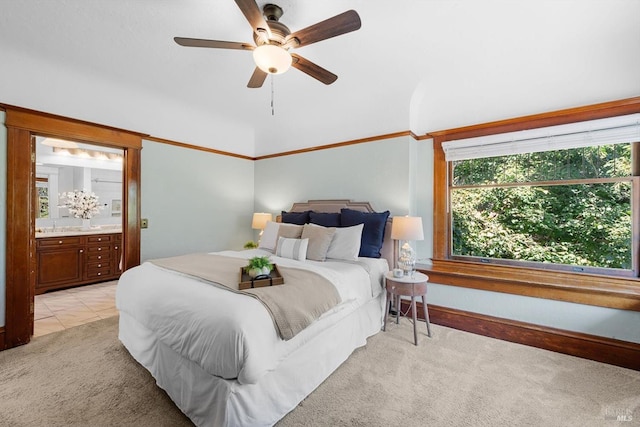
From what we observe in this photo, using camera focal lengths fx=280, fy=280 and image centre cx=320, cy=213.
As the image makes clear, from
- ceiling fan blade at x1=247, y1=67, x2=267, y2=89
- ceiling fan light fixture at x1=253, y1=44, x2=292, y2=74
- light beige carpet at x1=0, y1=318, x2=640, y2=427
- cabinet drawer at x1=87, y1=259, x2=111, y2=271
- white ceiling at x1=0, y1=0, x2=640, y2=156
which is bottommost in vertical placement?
light beige carpet at x1=0, y1=318, x2=640, y2=427

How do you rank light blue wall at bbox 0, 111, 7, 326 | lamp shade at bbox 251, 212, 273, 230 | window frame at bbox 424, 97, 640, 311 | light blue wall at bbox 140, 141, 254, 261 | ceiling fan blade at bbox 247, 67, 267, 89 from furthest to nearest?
lamp shade at bbox 251, 212, 273, 230 → light blue wall at bbox 140, 141, 254, 261 → light blue wall at bbox 0, 111, 7, 326 → window frame at bbox 424, 97, 640, 311 → ceiling fan blade at bbox 247, 67, 267, 89

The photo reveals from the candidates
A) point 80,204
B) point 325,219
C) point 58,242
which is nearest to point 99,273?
point 58,242

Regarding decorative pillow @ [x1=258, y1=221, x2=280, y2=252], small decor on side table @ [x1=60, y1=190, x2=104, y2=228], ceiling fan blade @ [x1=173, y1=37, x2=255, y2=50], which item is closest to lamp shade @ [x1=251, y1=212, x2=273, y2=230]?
decorative pillow @ [x1=258, y1=221, x2=280, y2=252]

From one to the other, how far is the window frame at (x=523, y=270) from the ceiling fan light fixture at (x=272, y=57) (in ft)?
7.35

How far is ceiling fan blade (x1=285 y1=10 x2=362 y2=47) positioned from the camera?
5.34ft

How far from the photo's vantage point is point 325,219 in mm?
3600

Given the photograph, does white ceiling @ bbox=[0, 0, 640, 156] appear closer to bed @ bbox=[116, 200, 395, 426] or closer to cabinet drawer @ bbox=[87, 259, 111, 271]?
bed @ bbox=[116, 200, 395, 426]

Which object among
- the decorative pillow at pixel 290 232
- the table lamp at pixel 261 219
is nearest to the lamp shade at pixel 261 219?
the table lamp at pixel 261 219

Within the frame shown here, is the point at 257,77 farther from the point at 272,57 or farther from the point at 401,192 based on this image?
the point at 401,192

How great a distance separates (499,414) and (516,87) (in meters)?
2.91

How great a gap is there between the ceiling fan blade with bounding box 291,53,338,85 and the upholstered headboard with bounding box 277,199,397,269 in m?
1.73

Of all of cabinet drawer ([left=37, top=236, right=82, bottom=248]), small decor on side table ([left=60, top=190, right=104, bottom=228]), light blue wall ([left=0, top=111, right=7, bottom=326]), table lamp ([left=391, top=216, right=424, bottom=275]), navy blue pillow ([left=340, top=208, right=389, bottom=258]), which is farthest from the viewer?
small decor on side table ([left=60, top=190, right=104, bottom=228])

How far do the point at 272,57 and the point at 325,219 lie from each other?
210cm

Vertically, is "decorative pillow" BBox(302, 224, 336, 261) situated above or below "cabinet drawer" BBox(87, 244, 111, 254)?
above
